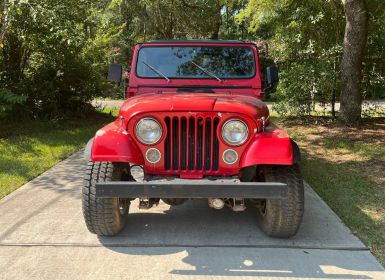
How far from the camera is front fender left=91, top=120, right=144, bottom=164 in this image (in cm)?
368

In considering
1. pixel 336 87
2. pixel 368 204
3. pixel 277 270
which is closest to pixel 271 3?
pixel 336 87

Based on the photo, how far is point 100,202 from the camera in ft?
12.7

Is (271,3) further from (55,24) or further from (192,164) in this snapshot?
(192,164)

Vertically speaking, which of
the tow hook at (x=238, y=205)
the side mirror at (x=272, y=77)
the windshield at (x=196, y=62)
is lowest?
the tow hook at (x=238, y=205)

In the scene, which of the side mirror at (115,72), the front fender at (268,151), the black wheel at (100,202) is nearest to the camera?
the front fender at (268,151)

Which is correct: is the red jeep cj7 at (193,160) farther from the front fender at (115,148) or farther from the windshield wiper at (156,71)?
the windshield wiper at (156,71)

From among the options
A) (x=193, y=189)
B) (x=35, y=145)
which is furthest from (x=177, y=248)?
(x=35, y=145)

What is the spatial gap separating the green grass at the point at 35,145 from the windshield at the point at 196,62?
2271 millimetres

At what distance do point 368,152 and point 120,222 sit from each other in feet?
16.8

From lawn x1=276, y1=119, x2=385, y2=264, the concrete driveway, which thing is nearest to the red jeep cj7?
the concrete driveway

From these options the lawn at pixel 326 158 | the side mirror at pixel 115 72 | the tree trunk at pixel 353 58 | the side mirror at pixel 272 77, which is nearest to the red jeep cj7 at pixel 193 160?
the lawn at pixel 326 158

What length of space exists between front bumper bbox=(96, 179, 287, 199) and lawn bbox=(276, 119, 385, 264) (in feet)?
3.63

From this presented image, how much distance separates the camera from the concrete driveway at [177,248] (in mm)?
3537

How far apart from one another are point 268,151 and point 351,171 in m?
3.43
